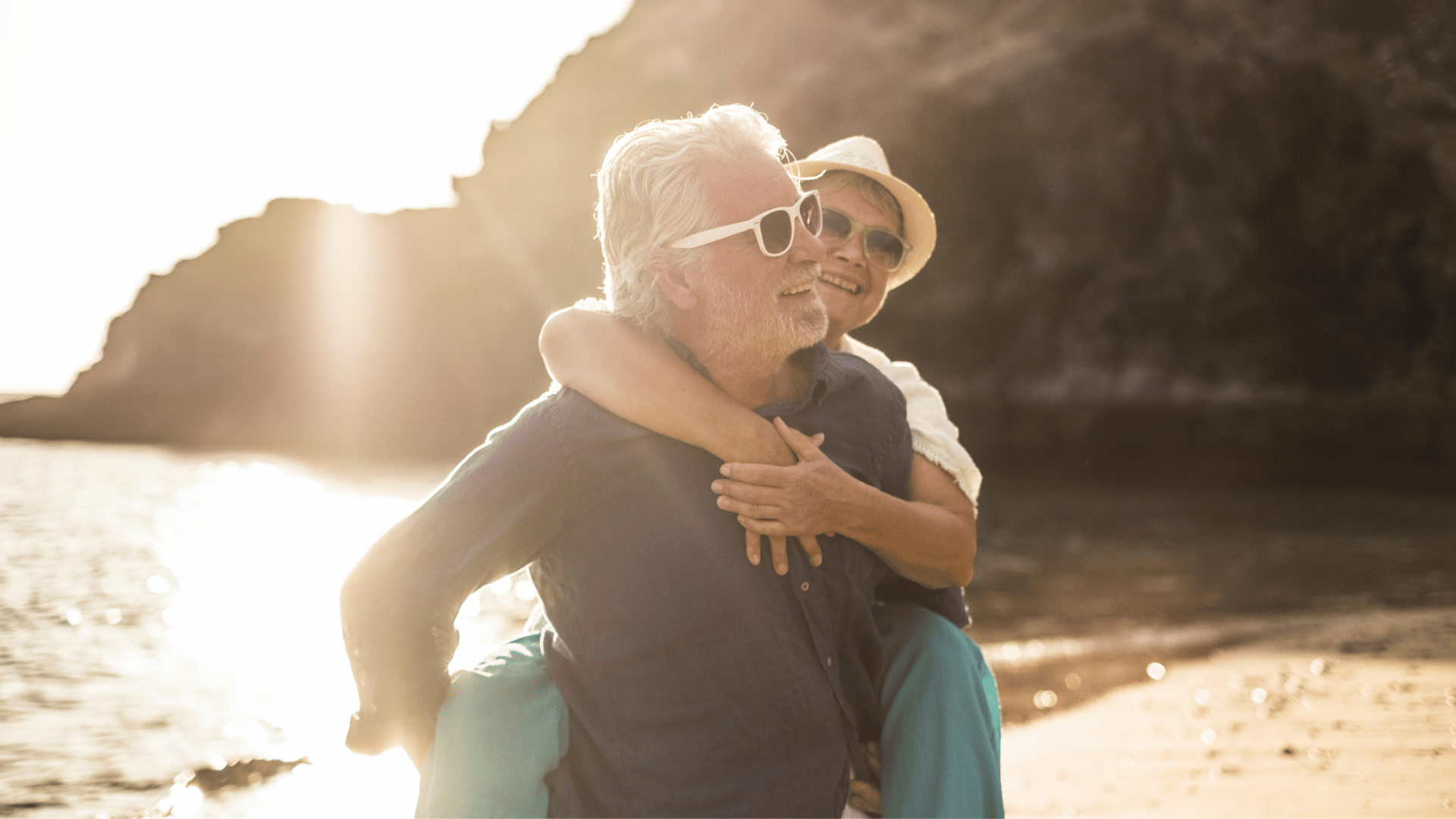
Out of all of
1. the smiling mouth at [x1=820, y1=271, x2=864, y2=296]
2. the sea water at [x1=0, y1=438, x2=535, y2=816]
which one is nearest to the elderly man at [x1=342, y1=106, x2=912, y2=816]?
the sea water at [x1=0, y1=438, x2=535, y2=816]

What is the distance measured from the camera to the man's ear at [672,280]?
6.03 feet

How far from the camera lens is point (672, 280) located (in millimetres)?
1855

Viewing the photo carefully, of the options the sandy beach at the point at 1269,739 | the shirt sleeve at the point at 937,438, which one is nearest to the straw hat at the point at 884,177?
the shirt sleeve at the point at 937,438

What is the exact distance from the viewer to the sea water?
7082 mm

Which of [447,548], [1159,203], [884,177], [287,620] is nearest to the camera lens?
[447,548]

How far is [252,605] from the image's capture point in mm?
18250

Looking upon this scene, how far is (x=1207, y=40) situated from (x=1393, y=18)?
6148 millimetres

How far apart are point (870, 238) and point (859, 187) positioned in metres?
0.18

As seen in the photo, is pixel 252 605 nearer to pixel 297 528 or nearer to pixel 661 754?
pixel 297 528

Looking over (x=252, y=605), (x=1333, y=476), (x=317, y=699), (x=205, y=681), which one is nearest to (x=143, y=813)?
(x=317, y=699)

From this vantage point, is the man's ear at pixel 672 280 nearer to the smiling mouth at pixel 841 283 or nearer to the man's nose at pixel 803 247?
the man's nose at pixel 803 247

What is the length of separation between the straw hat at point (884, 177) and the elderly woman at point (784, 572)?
937 mm

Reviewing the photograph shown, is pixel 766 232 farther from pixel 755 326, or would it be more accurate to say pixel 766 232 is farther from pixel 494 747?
pixel 494 747

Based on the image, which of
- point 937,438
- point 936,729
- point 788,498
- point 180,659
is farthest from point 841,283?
point 180,659
